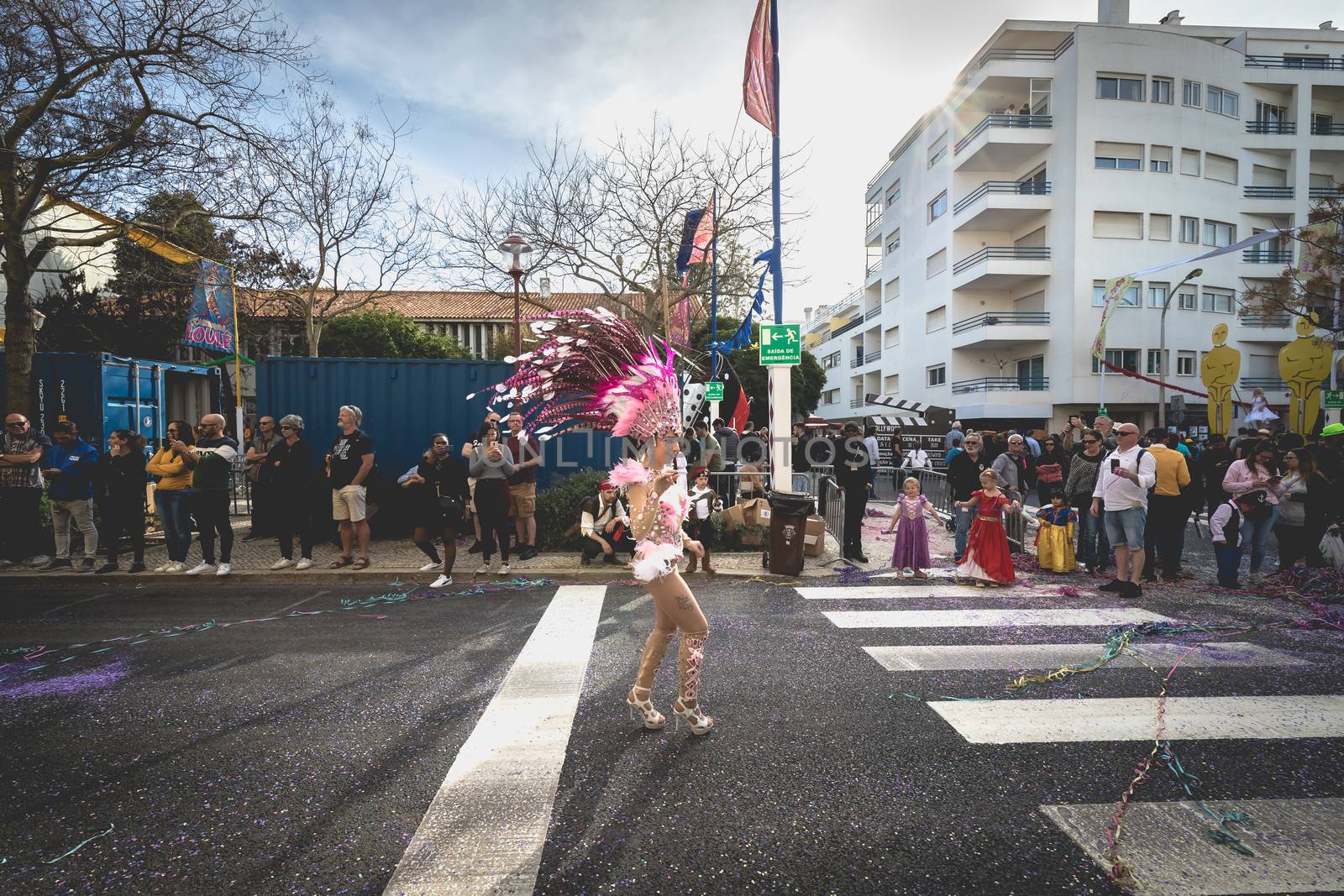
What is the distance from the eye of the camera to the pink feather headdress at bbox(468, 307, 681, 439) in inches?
158

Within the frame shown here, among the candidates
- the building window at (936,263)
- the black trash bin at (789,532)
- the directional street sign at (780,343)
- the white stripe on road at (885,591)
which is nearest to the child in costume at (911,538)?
the white stripe on road at (885,591)

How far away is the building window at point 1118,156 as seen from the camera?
2816cm

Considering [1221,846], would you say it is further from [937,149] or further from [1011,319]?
[937,149]

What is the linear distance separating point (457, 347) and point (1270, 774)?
47147mm

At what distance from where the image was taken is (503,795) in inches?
127

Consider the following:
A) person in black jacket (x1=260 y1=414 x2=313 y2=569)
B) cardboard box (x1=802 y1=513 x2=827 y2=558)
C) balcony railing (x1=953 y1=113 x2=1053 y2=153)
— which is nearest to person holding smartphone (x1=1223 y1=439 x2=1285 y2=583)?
cardboard box (x1=802 y1=513 x2=827 y2=558)

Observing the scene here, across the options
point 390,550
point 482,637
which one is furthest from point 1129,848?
point 390,550

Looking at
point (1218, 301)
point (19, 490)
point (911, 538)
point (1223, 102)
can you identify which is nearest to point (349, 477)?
point (19, 490)

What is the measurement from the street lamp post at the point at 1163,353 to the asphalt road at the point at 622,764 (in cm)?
2474

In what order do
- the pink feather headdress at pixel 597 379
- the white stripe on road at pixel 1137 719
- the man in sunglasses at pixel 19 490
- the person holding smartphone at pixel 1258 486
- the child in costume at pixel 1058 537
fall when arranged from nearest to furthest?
the white stripe on road at pixel 1137 719 < the pink feather headdress at pixel 597 379 < the person holding smartphone at pixel 1258 486 < the man in sunglasses at pixel 19 490 < the child in costume at pixel 1058 537

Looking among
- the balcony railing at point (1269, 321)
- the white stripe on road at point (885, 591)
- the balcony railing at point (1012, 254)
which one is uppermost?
the balcony railing at point (1012, 254)

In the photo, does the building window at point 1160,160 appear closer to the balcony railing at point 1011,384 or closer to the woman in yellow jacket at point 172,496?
the balcony railing at point 1011,384

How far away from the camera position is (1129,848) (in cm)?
281

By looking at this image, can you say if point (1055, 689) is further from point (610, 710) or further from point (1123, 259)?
point (1123, 259)
